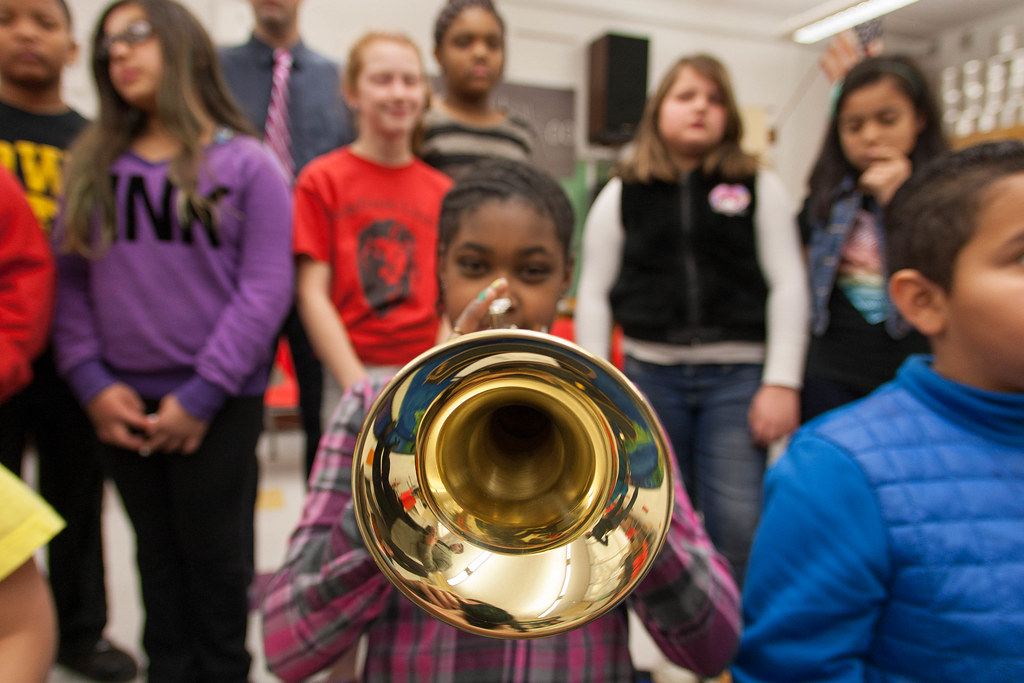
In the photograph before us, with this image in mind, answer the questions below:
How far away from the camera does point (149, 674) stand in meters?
1.45

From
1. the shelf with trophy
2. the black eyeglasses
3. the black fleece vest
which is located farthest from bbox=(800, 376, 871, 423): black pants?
the shelf with trophy

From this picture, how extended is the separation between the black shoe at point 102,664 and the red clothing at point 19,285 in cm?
86

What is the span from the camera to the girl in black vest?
1.66 meters

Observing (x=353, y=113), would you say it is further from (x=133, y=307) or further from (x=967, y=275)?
(x=967, y=275)

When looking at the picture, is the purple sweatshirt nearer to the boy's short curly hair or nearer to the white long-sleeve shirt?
the white long-sleeve shirt

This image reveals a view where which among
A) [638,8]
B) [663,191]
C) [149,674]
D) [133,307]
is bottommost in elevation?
[149,674]

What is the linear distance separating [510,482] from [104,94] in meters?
1.38

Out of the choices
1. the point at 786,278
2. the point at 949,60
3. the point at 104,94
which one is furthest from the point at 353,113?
the point at 949,60

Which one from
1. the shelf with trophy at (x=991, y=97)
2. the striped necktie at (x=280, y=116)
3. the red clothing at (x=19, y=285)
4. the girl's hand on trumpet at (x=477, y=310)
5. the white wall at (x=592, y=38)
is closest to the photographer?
the girl's hand on trumpet at (x=477, y=310)

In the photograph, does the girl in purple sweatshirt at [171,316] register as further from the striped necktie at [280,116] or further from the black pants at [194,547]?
the striped necktie at [280,116]

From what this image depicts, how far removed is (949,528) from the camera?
0.85 metres

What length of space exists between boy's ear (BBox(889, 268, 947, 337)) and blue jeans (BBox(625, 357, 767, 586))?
0.69 meters

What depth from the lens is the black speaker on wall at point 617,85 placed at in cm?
518

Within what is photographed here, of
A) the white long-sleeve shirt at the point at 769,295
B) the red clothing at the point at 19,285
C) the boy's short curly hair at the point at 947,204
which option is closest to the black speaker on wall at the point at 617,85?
the white long-sleeve shirt at the point at 769,295
